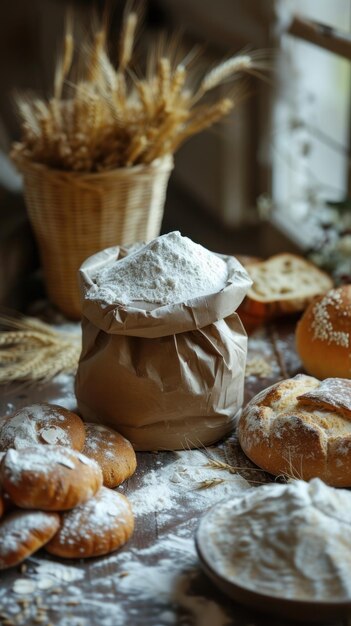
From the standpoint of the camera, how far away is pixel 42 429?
4.21 feet

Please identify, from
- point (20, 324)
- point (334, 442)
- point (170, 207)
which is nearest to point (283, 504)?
point (334, 442)

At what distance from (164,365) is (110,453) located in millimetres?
170

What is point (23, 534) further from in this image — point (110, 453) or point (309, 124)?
point (309, 124)

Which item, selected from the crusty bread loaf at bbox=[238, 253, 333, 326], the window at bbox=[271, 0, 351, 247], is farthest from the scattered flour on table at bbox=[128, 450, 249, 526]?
the window at bbox=[271, 0, 351, 247]

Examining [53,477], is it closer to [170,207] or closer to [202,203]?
[202,203]

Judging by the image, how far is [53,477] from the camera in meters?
1.08

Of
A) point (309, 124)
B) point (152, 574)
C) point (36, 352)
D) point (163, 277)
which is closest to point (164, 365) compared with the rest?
point (163, 277)

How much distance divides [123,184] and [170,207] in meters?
2.19

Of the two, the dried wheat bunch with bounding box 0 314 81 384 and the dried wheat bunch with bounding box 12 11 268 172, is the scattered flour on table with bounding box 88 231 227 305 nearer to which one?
the dried wheat bunch with bounding box 0 314 81 384

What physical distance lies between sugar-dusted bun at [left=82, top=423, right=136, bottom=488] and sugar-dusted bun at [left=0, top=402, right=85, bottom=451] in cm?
2

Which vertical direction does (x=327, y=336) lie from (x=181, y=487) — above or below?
above

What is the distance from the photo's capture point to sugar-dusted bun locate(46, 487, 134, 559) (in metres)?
1.10

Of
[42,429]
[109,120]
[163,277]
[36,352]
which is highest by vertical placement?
[109,120]

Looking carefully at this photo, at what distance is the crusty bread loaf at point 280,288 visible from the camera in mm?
1875
